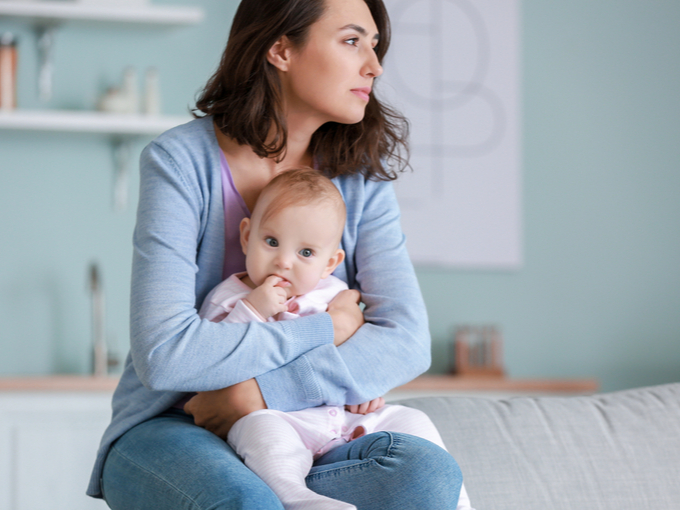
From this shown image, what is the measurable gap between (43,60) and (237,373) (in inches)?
87.3

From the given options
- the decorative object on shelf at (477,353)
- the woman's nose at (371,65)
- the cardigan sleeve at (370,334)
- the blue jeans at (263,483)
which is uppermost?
the woman's nose at (371,65)

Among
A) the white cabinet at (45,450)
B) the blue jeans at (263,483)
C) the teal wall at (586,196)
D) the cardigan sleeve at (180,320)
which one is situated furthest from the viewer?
the teal wall at (586,196)

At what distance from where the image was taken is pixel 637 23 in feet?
10.8

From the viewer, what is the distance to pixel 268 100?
136cm

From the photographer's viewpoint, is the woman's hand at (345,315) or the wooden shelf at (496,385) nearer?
the woman's hand at (345,315)

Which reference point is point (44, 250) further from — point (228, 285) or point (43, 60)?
point (228, 285)

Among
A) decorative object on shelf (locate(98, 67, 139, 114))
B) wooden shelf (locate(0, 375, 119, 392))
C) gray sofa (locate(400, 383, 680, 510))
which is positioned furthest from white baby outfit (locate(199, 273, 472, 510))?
decorative object on shelf (locate(98, 67, 139, 114))

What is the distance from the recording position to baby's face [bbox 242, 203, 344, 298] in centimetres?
121

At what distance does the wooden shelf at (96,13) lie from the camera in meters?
2.69

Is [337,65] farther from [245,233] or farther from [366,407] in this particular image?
[366,407]

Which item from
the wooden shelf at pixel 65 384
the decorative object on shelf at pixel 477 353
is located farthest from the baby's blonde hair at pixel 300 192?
the decorative object on shelf at pixel 477 353

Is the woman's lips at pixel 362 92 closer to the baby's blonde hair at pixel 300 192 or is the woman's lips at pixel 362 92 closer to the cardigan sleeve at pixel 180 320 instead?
the baby's blonde hair at pixel 300 192

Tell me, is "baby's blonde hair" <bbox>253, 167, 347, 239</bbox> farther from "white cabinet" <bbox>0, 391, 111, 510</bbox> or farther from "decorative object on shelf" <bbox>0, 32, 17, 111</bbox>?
"decorative object on shelf" <bbox>0, 32, 17, 111</bbox>

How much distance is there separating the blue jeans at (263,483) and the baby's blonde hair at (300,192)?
39cm
